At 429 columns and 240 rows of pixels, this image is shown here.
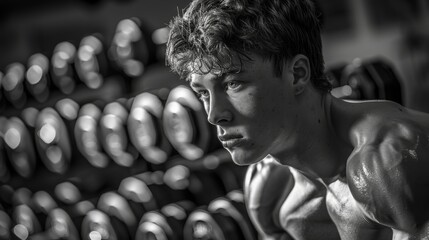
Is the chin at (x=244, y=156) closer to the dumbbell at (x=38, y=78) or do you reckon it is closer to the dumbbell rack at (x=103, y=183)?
the dumbbell rack at (x=103, y=183)

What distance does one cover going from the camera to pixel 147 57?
1.71m

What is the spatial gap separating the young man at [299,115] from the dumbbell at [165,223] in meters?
0.80

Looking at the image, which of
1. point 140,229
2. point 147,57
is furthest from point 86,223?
point 147,57

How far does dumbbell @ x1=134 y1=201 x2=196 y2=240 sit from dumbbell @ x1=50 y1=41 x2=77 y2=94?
1.61 ft

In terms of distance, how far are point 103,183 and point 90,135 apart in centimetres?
32

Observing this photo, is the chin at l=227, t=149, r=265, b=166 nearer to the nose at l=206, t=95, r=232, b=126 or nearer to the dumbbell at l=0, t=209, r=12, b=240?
the nose at l=206, t=95, r=232, b=126

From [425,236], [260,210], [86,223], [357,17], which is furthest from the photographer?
[357,17]

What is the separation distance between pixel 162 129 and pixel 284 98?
92 cm

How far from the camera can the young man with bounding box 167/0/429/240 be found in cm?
65

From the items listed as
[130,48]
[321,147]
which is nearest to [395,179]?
[321,147]

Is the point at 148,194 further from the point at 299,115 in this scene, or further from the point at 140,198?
the point at 299,115

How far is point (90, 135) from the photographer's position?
177 cm

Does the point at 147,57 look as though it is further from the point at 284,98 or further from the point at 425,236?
the point at 425,236

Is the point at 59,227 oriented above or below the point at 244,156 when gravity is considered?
below
